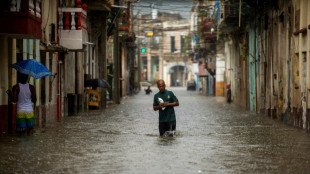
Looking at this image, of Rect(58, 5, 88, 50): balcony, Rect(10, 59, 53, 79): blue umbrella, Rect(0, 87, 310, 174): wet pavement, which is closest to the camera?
Rect(0, 87, 310, 174): wet pavement

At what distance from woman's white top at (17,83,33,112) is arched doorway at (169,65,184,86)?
96194mm

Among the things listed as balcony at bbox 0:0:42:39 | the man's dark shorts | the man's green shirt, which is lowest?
the man's dark shorts

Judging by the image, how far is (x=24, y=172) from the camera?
9766mm

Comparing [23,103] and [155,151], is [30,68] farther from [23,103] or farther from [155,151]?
[155,151]

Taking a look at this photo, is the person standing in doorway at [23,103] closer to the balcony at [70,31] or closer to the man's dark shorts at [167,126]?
the man's dark shorts at [167,126]

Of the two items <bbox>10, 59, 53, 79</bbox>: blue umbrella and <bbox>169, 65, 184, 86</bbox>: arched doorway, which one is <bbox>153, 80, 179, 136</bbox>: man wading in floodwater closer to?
<bbox>10, 59, 53, 79</bbox>: blue umbrella

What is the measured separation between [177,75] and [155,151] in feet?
332

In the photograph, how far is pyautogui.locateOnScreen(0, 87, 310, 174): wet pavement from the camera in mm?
10238

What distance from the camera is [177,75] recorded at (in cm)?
11356

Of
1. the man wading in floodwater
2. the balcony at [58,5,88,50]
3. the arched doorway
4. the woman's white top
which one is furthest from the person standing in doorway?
the arched doorway

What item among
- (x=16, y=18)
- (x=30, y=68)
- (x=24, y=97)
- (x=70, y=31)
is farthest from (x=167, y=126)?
(x=70, y=31)

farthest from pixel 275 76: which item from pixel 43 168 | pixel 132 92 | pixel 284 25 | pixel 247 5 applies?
pixel 132 92

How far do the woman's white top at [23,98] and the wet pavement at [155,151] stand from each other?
0.66 metres

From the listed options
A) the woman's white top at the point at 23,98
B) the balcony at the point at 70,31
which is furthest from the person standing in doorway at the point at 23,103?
the balcony at the point at 70,31
